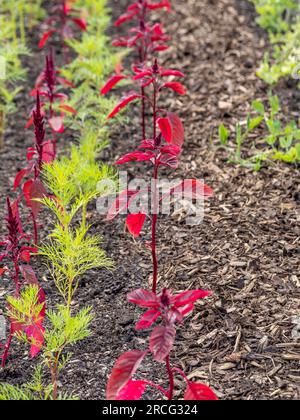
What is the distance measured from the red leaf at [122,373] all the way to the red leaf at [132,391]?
81mm

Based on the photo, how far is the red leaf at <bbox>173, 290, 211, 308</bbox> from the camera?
2.70 m

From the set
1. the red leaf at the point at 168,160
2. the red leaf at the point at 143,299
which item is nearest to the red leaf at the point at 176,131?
the red leaf at the point at 168,160

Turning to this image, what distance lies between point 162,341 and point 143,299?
194 millimetres

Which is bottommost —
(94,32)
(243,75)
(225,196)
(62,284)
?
(62,284)

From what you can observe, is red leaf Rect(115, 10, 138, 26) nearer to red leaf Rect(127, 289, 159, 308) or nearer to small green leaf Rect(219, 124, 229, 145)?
small green leaf Rect(219, 124, 229, 145)

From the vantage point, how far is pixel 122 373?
2686mm

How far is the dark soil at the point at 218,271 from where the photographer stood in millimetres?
3160

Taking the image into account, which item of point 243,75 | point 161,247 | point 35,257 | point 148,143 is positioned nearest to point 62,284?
point 35,257

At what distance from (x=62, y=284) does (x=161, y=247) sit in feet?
1.95

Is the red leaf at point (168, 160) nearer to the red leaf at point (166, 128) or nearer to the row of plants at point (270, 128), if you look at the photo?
the red leaf at point (166, 128)

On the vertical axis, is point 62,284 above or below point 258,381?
above

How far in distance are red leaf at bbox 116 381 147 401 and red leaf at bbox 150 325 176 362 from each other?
200mm

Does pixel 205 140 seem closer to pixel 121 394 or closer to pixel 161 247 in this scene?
pixel 161 247

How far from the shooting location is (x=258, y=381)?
305 centimetres
